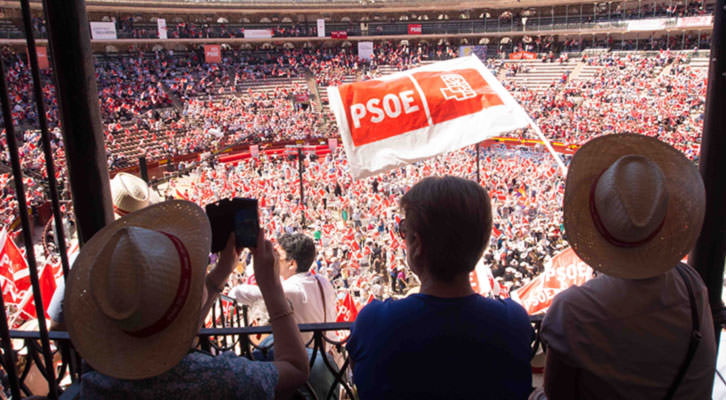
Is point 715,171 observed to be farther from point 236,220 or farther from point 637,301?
point 236,220

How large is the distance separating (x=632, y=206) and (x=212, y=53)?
121ft

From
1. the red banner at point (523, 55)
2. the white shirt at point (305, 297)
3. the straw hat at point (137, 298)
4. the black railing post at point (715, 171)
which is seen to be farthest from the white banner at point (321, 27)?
the straw hat at point (137, 298)

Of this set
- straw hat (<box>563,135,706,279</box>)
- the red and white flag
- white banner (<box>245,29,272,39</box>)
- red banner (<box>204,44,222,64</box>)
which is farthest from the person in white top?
white banner (<box>245,29,272,39</box>)

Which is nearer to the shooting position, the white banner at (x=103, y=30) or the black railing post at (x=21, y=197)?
the black railing post at (x=21, y=197)

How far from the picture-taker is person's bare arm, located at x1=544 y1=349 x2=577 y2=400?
61.3 inches

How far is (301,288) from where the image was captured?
2715mm

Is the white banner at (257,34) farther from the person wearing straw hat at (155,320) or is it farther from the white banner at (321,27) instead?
the person wearing straw hat at (155,320)

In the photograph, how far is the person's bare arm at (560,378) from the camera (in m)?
1.56

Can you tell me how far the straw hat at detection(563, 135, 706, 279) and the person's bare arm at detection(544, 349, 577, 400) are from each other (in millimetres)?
327

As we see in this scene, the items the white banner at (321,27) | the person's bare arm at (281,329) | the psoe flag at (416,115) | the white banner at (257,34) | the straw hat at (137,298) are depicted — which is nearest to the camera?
the straw hat at (137,298)

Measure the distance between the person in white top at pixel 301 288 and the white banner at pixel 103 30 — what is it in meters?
33.5

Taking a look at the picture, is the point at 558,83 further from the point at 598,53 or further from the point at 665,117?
the point at 665,117

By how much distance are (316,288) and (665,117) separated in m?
26.5

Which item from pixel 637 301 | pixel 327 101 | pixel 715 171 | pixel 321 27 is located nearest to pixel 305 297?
pixel 637 301
